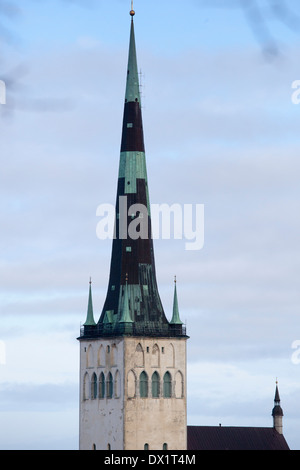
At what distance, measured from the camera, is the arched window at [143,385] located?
554ft

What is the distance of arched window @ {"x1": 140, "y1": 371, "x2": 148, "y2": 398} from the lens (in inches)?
6649

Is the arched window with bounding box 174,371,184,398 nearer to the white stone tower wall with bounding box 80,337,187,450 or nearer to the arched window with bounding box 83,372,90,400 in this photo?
the white stone tower wall with bounding box 80,337,187,450

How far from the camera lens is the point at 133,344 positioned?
554 ft

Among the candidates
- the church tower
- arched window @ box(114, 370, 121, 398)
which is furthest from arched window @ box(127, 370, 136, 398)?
arched window @ box(114, 370, 121, 398)

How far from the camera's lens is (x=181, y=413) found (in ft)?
561

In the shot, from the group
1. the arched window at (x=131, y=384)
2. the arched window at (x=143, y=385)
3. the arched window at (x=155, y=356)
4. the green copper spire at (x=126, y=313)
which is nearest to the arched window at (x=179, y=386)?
the arched window at (x=155, y=356)

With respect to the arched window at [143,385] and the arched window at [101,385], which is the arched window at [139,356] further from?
the arched window at [101,385]

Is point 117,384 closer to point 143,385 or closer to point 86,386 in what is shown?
point 143,385

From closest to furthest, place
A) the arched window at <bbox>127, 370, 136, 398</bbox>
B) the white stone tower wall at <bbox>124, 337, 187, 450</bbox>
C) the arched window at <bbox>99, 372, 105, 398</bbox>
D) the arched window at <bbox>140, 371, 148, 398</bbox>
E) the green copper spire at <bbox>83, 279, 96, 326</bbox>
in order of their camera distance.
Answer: the white stone tower wall at <bbox>124, 337, 187, 450</bbox>, the arched window at <bbox>127, 370, 136, 398</bbox>, the arched window at <bbox>140, 371, 148, 398</bbox>, the arched window at <bbox>99, 372, 105, 398</bbox>, the green copper spire at <bbox>83, 279, 96, 326</bbox>

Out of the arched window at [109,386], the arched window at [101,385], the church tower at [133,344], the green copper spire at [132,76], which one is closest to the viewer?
the church tower at [133,344]

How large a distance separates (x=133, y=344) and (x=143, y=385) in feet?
12.0
